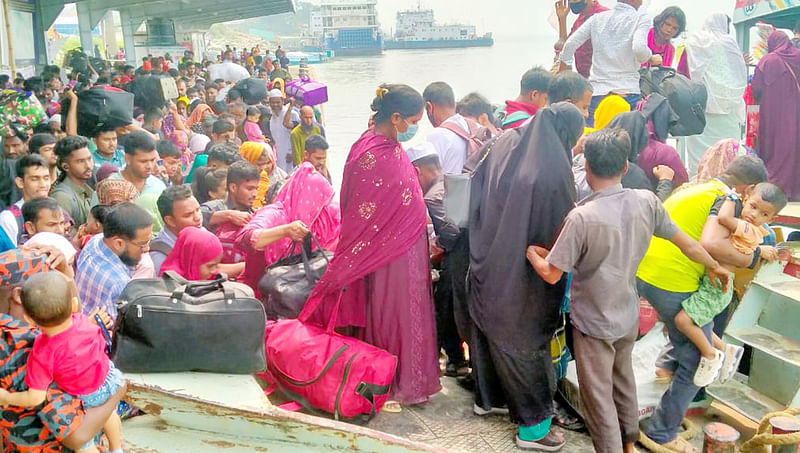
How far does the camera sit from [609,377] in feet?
9.53

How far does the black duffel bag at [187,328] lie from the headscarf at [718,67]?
15.5ft

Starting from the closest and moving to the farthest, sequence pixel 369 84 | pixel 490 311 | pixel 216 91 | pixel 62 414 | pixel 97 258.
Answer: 1. pixel 62 414
2. pixel 97 258
3. pixel 490 311
4. pixel 216 91
5. pixel 369 84

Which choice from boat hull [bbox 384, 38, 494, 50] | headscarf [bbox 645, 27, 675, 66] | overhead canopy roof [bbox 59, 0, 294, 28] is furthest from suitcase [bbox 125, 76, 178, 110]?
boat hull [bbox 384, 38, 494, 50]

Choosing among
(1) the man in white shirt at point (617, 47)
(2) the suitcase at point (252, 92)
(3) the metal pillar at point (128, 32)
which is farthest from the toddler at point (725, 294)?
(3) the metal pillar at point (128, 32)

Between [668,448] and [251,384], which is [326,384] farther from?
[668,448]

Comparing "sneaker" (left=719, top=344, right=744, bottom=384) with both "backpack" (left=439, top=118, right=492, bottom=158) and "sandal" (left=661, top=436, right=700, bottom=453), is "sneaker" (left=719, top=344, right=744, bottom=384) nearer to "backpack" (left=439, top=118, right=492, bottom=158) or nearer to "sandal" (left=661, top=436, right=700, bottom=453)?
"sandal" (left=661, top=436, right=700, bottom=453)

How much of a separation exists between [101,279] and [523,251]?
70.0 inches

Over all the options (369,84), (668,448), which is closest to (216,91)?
(668,448)

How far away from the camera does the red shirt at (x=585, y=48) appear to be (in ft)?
19.2

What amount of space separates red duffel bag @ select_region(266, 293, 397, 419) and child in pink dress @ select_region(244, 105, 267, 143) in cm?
443

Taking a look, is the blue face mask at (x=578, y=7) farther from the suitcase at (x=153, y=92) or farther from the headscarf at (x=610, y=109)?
the suitcase at (x=153, y=92)

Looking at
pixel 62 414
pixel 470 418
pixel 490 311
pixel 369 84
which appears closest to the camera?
pixel 62 414

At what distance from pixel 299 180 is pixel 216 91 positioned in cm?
780

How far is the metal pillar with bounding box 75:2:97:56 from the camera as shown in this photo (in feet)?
66.1
